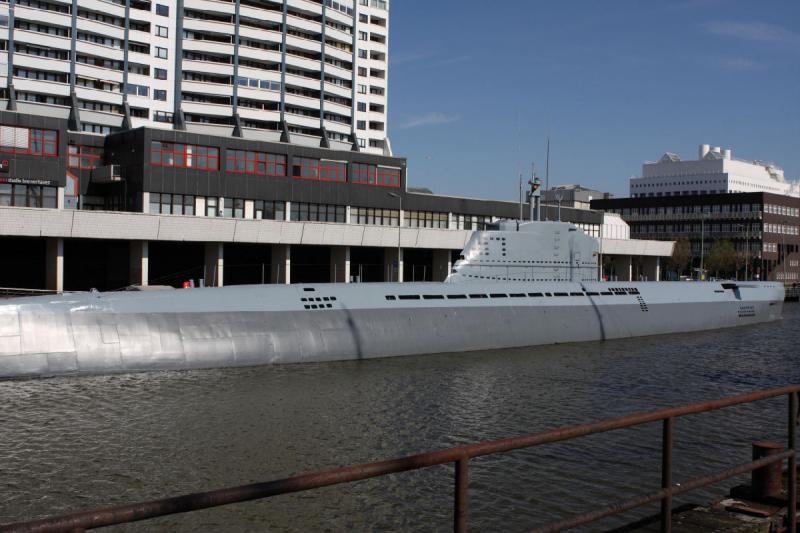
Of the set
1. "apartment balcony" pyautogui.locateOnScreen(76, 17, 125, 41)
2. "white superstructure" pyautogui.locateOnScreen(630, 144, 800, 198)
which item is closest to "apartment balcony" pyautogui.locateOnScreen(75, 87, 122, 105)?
"apartment balcony" pyautogui.locateOnScreen(76, 17, 125, 41)

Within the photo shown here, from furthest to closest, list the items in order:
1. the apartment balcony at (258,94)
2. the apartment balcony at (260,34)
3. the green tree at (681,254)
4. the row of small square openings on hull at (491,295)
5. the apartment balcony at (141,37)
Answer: the green tree at (681,254) < the apartment balcony at (258,94) < the apartment balcony at (260,34) < the apartment balcony at (141,37) < the row of small square openings on hull at (491,295)

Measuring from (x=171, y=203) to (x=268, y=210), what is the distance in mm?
8454

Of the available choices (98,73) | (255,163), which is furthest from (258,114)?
(255,163)

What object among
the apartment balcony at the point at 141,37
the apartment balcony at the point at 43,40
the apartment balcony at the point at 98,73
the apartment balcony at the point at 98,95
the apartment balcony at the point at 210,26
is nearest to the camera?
the apartment balcony at the point at 43,40

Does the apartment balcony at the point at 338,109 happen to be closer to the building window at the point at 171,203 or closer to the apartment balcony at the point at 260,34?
the apartment balcony at the point at 260,34

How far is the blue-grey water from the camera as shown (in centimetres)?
1284

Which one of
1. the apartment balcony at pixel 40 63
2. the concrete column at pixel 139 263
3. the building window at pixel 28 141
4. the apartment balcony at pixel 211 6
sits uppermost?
the apartment balcony at pixel 211 6

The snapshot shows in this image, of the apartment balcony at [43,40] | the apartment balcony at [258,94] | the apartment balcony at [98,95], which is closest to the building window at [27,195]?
the apartment balcony at [98,95]

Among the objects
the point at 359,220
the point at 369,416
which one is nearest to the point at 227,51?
the point at 359,220

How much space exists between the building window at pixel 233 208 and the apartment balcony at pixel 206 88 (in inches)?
1177

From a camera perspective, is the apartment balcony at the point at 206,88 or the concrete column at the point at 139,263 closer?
the concrete column at the point at 139,263

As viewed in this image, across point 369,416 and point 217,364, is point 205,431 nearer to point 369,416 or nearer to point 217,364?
point 369,416

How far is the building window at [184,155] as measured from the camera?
191ft

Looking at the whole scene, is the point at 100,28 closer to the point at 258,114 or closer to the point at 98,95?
the point at 98,95
